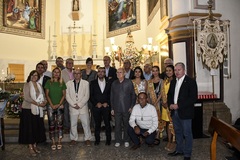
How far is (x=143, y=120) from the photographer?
14.8ft

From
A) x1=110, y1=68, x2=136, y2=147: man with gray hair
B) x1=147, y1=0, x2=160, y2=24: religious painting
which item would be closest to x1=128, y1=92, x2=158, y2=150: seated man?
x1=110, y1=68, x2=136, y2=147: man with gray hair

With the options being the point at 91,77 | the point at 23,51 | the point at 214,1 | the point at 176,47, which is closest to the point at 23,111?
the point at 91,77

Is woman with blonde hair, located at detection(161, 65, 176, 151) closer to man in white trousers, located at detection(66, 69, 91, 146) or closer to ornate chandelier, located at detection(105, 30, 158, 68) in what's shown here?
man in white trousers, located at detection(66, 69, 91, 146)

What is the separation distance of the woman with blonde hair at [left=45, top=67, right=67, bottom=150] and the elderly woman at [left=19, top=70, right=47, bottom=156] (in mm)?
231

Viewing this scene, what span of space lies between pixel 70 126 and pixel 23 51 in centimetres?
762

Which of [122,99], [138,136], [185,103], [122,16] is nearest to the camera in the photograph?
[185,103]

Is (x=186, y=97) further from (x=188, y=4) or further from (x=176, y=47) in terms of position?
(x=188, y=4)

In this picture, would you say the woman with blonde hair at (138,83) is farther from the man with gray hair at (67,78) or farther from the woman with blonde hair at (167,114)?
the man with gray hair at (67,78)

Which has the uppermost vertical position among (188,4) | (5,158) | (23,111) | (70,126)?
(188,4)

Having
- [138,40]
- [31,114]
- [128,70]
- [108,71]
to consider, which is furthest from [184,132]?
[138,40]

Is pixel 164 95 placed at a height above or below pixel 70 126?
above

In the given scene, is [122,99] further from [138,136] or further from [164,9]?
[164,9]

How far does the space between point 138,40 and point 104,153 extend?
303 inches

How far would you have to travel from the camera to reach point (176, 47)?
645 cm
